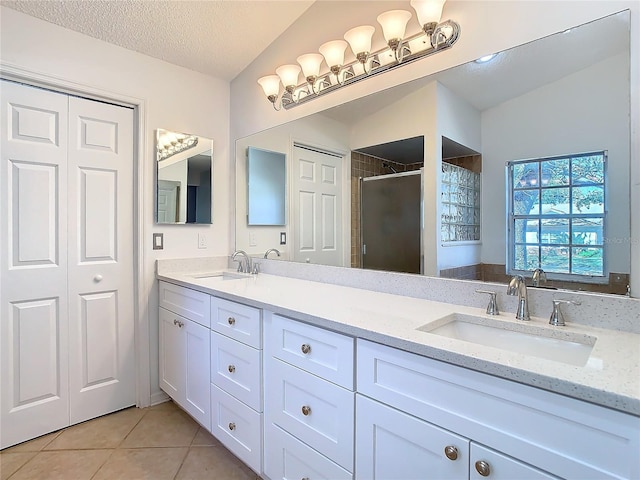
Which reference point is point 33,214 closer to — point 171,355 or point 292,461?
point 171,355

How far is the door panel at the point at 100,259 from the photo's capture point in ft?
6.53

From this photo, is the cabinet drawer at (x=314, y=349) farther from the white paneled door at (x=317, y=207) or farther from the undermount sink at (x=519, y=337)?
the white paneled door at (x=317, y=207)

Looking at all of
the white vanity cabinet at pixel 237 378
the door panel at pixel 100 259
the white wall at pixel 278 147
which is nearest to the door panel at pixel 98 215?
the door panel at pixel 100 259

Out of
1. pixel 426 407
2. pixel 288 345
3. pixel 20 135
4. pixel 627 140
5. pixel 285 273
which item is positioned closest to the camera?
pixel 426 407

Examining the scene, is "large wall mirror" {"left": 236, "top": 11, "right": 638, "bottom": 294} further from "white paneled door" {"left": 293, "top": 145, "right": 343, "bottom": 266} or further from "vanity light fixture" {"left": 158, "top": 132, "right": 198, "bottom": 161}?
"vanity light fixture" {"left": 158, "top": 132, "right": 198, "bottom": 161}

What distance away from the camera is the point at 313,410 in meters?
1.23

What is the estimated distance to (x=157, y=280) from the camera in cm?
226

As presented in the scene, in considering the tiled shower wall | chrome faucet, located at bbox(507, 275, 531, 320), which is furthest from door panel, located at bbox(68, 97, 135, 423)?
chrome faucet, located at bbox(507, 275, 531, 320)

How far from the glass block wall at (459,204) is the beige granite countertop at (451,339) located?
30 centimetres

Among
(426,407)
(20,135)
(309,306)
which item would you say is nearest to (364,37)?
(309,306)

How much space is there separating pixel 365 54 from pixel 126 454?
7.62 ft

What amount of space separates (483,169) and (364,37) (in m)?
0.83

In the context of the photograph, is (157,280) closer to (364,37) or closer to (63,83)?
(63,83)

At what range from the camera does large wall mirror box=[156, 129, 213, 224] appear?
7.39 ft
